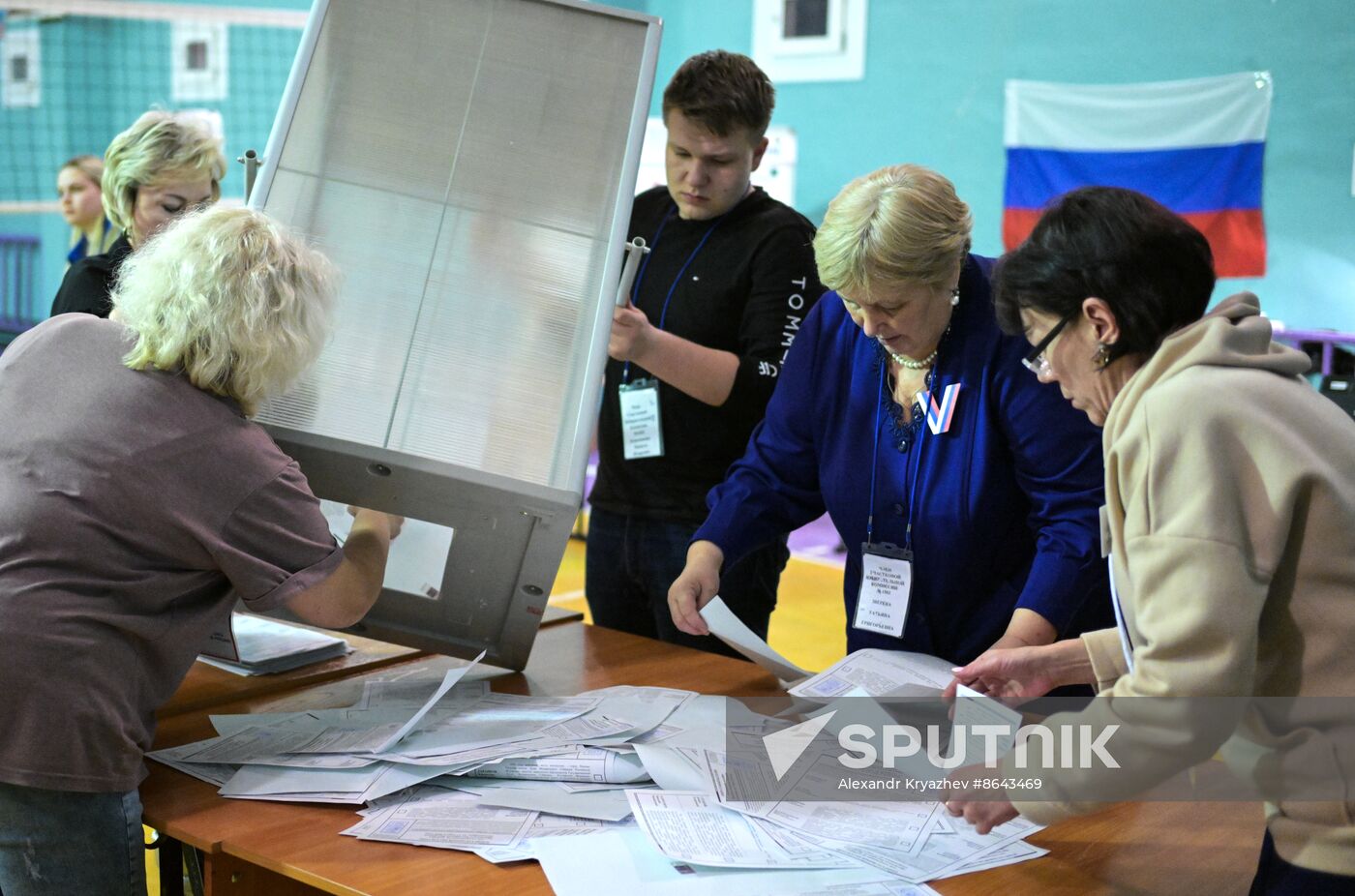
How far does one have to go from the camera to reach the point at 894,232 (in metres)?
1.88

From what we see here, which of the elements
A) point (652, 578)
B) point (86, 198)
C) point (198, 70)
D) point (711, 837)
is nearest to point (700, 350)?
point (652, 578)

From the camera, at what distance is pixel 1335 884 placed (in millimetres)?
1226

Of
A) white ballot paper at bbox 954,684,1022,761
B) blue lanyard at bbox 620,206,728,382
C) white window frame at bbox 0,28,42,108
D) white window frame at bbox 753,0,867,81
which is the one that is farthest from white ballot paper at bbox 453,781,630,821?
white window frame at bbox 0,28,42,108

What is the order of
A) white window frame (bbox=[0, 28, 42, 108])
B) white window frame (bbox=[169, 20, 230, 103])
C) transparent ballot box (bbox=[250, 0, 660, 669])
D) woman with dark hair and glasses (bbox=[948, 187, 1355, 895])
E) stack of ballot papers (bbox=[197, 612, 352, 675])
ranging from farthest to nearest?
white window frame (bbox=[0, 28, 42, 108])
white window frame (bbox=[169, 20, 230, 103])
stack of ballot papers (bbox=[197, 612, 352, 675])
transparent ballot box (bbox=[250, 0, 660, 669])
woman with dark hair and glasses (bbox=[948, 187, 1355, 895])

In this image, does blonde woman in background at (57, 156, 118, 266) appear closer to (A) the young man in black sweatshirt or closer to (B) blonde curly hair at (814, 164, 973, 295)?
(A) the young man in black sweatshirt

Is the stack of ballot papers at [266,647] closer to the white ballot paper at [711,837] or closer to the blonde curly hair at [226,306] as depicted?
the blonde curly hair at [226,306]

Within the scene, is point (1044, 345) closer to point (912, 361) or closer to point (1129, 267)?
point (1129, 267)

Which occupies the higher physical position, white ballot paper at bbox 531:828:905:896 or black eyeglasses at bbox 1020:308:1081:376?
black eyeglasses at bbox 1020:308:1081:376

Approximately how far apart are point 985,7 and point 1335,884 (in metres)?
5.80

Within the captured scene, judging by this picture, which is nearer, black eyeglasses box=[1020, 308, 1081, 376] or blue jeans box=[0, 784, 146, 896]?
black eyeglasses box=[1020, 308, 1081, 376]

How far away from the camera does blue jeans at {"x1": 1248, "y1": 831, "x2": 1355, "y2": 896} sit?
4.02 feet

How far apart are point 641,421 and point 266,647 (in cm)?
89

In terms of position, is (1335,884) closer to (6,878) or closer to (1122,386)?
(1122,386)

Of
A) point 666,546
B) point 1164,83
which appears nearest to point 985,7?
point 1164,83
